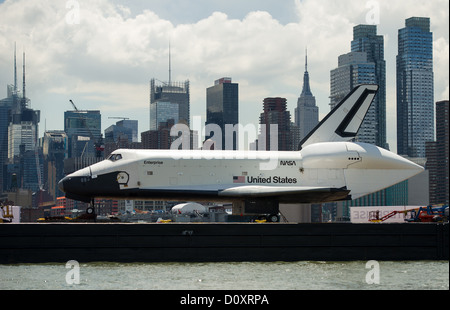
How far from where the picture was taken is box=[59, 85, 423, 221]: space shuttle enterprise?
40344 mm

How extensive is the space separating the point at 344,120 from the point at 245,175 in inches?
358

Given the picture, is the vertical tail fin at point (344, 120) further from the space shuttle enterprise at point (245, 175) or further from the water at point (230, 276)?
the water at point (230, 276)

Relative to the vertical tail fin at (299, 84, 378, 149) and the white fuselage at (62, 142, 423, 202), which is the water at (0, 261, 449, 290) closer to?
the white fuselage at (62, 142, 423, 202)

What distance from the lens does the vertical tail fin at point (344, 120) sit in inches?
1785

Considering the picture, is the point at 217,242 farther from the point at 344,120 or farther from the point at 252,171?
the point at 344,120

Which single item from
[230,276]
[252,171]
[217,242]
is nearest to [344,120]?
[252,171]

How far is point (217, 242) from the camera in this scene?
3422 centimetres

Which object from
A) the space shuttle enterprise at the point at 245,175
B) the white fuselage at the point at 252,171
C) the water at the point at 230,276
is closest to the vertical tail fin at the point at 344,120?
the space shuttle enterprise at the point at 245,175

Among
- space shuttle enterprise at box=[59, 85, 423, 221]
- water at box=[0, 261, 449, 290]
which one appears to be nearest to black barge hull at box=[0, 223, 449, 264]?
water at box=[0, 261, 449, 290]

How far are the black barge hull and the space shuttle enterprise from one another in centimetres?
510

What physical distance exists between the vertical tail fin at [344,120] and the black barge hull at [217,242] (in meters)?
11.0
